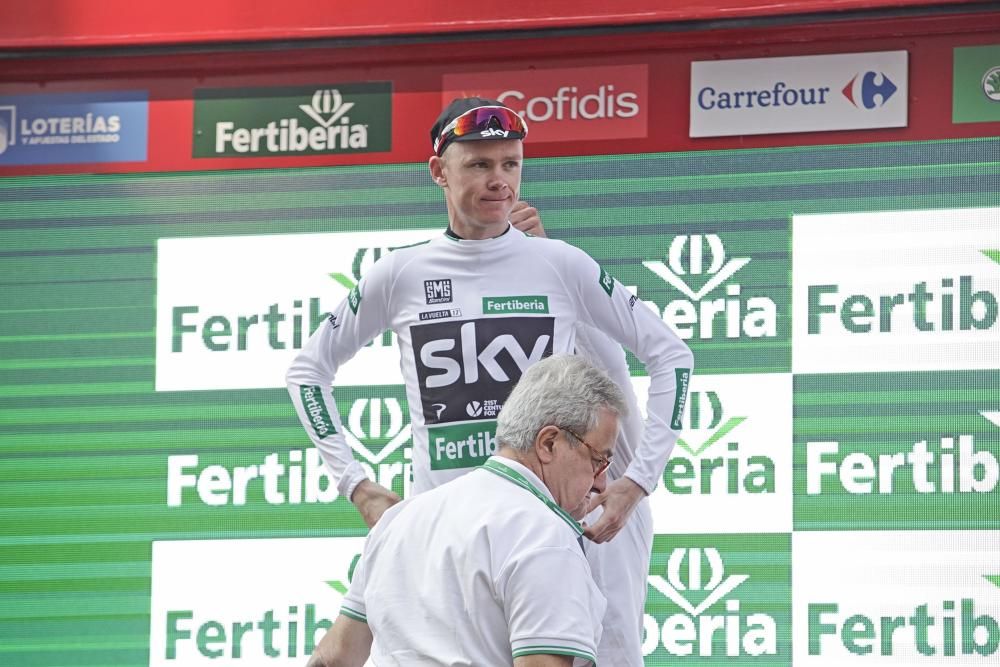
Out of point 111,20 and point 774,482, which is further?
point 111,20

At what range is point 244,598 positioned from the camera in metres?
4.68

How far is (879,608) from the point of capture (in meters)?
4.27

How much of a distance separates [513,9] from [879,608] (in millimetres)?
1874

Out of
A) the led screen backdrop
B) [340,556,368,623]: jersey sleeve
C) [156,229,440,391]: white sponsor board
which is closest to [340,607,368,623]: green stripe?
[340,556,368,623]: jersey sleeve

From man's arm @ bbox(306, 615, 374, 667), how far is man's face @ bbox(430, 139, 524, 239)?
3.18ft

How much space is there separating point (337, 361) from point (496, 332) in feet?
1.59

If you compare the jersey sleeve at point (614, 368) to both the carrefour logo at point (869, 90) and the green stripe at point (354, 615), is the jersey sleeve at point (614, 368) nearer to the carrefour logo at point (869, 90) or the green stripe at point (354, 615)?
the green stripe at point (354, 615)

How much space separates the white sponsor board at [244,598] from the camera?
4.64 metres

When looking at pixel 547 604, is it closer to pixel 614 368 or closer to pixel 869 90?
pixel 614 368

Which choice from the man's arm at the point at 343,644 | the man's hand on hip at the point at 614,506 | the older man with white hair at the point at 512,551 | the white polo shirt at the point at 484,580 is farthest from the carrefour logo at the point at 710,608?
the white polo shirt at the point at 484,580

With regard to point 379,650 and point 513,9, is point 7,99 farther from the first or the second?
point 379,650

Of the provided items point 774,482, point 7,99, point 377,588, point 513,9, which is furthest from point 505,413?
point 7,99

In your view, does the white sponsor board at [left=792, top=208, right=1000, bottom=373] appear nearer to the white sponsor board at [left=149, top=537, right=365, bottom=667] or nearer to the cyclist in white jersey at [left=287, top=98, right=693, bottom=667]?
the cyclist in white jersey at [left=287, top=98, right=693, bottom=667]

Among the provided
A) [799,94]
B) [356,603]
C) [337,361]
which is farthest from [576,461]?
[799,94]
